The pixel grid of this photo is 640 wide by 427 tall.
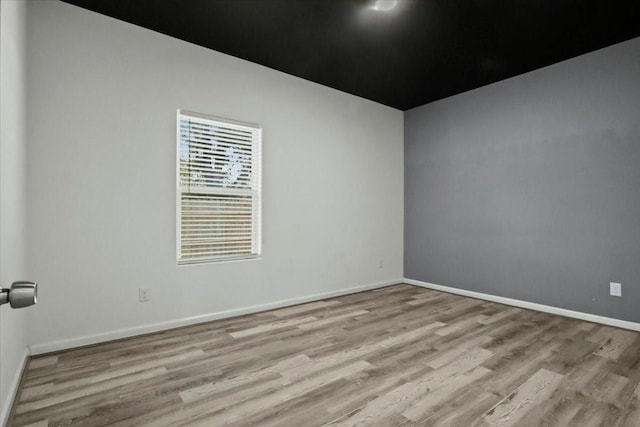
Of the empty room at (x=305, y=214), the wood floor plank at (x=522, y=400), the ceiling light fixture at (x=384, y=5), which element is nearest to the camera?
the wood floor plank at (x=522, y=400)

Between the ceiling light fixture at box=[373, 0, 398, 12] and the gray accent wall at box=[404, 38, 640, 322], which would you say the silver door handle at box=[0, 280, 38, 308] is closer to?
the ceiling light fixture at box=[373, 0, 398, 12]

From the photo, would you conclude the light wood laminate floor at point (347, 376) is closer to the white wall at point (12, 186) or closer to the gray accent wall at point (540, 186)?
the white wall at point (12, 186)

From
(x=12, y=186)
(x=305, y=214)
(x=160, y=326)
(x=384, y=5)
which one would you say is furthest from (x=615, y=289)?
(x=12, y=186)

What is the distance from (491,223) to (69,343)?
456 cm

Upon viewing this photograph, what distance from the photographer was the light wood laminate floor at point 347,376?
1.79 m

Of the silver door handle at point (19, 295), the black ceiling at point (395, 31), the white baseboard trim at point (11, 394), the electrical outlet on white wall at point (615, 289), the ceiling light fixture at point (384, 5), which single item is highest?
the ceiling light fixture at point (384, 5)

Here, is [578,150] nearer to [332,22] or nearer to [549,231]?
[549,231]

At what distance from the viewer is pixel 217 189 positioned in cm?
341

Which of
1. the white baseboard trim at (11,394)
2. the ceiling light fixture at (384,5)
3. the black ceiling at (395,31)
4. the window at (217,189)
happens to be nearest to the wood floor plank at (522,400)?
the white baseboard trim at (11,394)

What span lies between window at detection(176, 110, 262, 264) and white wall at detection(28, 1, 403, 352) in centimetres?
11

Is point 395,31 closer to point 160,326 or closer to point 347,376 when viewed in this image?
point 347,376

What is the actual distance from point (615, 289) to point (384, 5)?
3.45m

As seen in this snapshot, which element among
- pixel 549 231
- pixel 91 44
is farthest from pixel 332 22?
pixel 549 231

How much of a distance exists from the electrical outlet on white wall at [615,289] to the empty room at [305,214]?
0.02 meters
